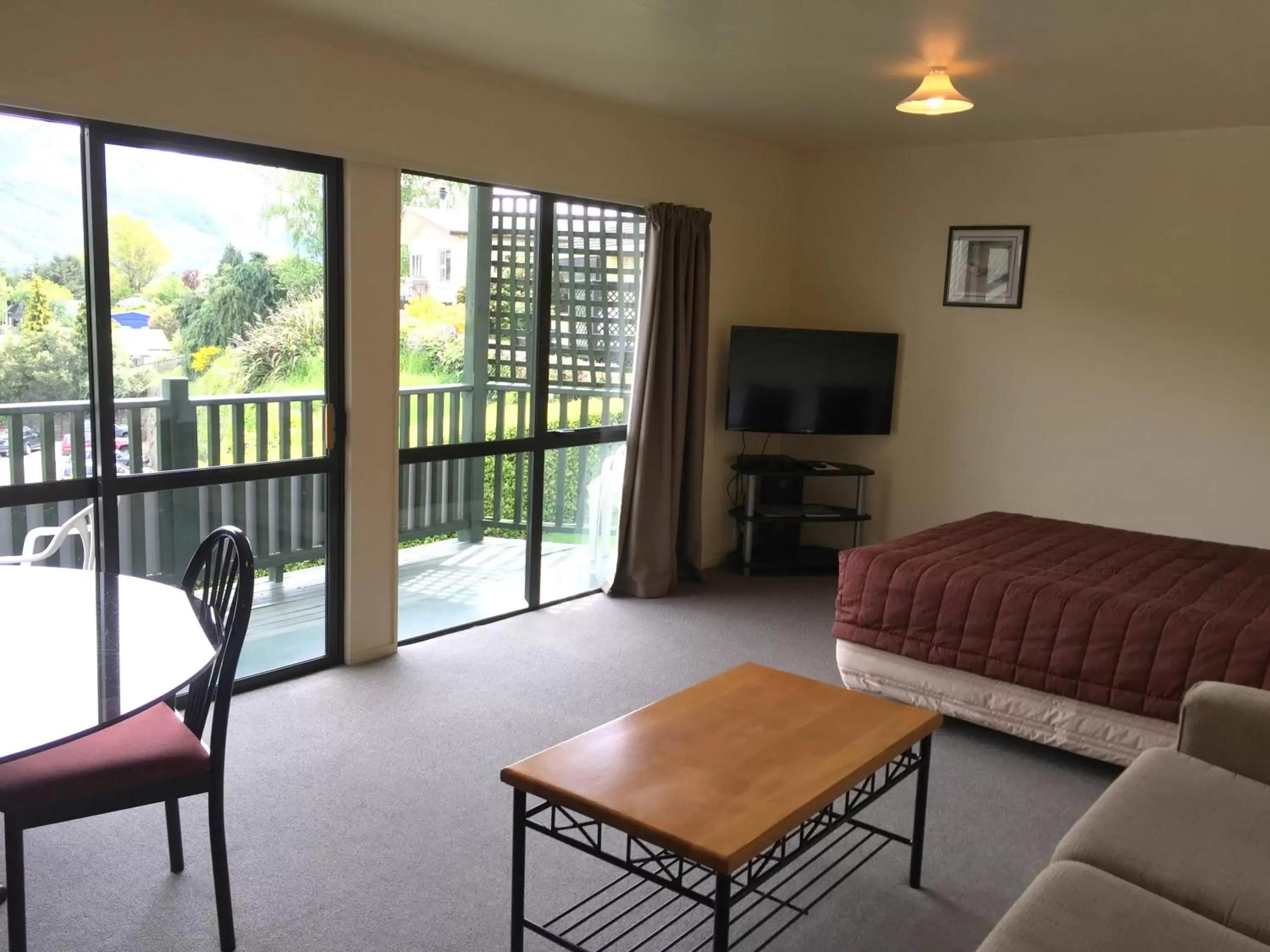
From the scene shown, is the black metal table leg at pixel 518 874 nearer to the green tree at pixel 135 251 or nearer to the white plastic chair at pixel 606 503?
the green tree at pixel 135 251

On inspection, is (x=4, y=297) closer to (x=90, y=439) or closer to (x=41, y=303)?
(x=41, y=303)

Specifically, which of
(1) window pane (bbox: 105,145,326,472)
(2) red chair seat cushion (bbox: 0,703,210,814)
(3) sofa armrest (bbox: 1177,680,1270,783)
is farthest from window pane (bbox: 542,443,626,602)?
(3) sofa armrest (bbox: 1177,680,1270,783)

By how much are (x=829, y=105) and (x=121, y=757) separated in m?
3.89

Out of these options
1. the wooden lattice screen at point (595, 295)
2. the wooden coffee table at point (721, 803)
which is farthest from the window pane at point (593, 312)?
the wooden coffee table at point (721, 803)

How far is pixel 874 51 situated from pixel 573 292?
1795 mm

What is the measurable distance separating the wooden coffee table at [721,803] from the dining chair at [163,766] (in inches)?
26.1

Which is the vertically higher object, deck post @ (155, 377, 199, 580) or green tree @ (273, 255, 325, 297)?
green tree @ (273, 255, 325, 297)

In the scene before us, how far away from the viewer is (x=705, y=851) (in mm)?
1893

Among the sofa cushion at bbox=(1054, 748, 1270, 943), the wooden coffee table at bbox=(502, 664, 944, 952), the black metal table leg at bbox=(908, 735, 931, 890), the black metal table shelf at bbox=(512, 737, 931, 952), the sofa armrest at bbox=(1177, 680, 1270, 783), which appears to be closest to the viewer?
the sofa cushion at bbox=(1054, 748, 1270, 943)

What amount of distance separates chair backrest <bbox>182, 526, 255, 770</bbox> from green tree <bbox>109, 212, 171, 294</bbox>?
1196mm

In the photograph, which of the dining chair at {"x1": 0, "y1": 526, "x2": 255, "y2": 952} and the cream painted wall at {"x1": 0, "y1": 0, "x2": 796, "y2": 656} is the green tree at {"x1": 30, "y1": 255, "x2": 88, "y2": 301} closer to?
the cream painted wall at {"x1": 0, "y1": 0, "x2": 796, "y2": 656}

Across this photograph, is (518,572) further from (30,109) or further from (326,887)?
(30,109)

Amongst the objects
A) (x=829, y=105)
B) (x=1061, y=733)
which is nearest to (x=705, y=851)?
(x=1061, y=733)

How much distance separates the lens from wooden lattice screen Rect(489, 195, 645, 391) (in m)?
4.57
